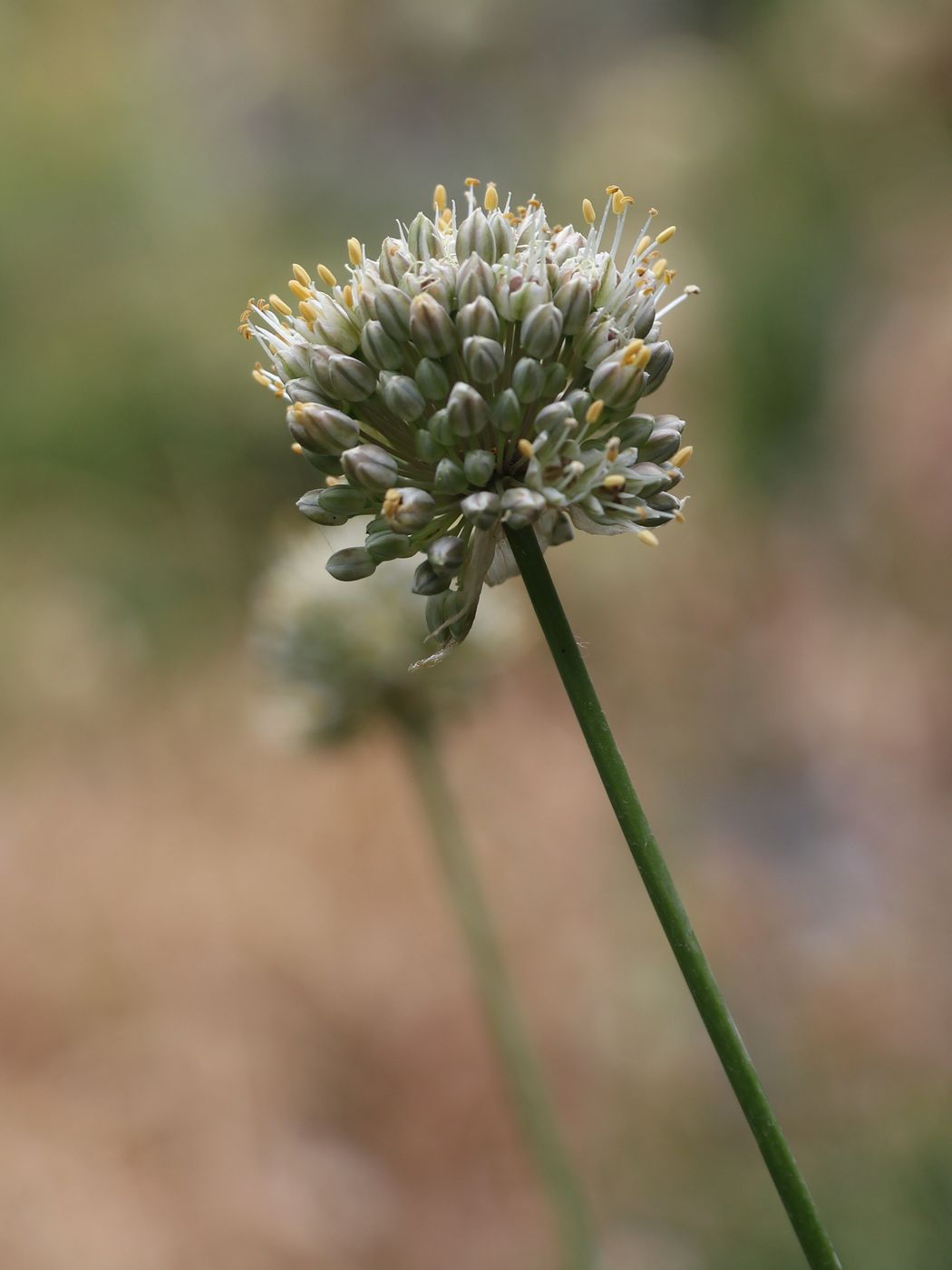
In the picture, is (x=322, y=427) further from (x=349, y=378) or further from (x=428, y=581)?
(x=428, y=581)

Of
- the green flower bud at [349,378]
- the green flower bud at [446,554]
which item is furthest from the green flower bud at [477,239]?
the green flower bud at [446,554]

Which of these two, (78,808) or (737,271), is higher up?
(737,271)

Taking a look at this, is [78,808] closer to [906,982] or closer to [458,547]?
[906,982]

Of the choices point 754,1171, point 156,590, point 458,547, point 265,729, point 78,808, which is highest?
point 156,590

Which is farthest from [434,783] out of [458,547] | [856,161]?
[856,161]

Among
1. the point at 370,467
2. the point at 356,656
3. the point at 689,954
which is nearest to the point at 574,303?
the point at 370,467

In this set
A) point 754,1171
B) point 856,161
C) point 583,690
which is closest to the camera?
point 583,690

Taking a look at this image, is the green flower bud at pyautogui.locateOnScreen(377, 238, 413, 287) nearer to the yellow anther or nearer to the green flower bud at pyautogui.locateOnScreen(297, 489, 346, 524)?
the green flower bud at pyautogui.locateOnScreen(297, 489, 346, 524)
